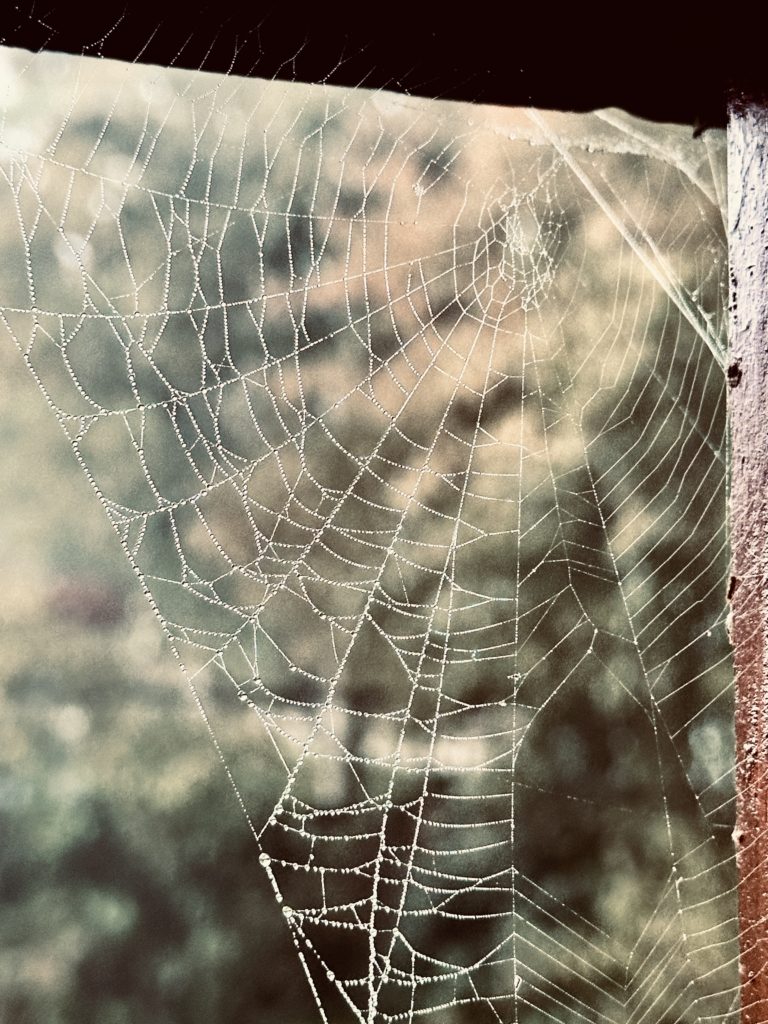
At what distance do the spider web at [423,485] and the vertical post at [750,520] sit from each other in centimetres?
27

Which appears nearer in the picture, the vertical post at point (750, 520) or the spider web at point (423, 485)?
the vertical post at point (750, 520)

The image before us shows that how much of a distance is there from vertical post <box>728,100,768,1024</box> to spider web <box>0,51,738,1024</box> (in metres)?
0.27

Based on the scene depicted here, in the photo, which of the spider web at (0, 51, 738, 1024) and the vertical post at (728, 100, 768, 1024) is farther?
the spider web at (0, 51, 738, 1024)

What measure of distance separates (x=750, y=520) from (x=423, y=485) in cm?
43

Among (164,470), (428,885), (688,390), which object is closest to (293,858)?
(428,885)

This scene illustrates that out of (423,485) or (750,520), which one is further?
(423,485)

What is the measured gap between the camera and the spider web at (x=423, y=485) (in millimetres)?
660

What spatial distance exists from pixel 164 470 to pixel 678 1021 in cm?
67

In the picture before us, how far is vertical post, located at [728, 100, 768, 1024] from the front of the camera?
1.40ft

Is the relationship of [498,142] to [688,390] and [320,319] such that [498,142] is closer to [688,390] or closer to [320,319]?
[320,319]

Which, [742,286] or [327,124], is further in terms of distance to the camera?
[327,124]

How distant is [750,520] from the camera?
1.48 feet

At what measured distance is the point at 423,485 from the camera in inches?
33.2

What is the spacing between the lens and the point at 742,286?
46 centimetres
